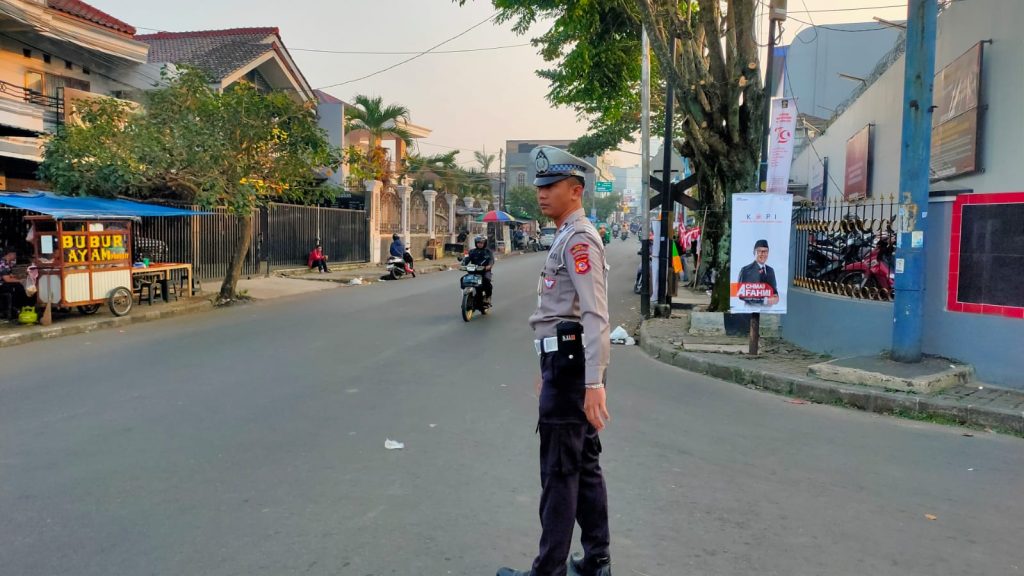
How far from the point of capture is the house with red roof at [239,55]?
2394 centimetres

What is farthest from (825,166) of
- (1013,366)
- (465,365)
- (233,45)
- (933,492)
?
(233,45)

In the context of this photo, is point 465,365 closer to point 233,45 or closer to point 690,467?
point 690,467

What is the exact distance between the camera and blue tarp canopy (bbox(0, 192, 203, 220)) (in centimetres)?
1123

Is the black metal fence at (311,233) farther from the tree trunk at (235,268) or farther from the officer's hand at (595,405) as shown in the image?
the officer's hand at (595,405)

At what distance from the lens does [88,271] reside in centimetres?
1198

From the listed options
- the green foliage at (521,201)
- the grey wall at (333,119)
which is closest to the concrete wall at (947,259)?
the grey wall at (333,119)

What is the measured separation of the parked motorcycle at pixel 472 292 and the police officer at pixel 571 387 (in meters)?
9.46

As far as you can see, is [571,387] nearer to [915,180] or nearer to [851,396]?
[851,396]

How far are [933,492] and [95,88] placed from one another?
2222cm

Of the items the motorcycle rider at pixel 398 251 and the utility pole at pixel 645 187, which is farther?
the motorcycle rider at pixel 398 251

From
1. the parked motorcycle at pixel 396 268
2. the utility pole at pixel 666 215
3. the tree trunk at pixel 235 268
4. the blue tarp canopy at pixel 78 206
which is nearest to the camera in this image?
the blue tarp canopy at pixel 78 206

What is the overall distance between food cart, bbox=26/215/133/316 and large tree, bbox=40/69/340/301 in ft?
Answer: 5.62

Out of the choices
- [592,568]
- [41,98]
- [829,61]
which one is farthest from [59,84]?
[829,61]

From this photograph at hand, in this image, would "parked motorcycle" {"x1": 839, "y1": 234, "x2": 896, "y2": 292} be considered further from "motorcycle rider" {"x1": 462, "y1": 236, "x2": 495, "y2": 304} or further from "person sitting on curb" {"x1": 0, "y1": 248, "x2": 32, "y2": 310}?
"person sitting on curb" {"x1": 0, "y1": 248, "x2": 32, "y2": 310}
